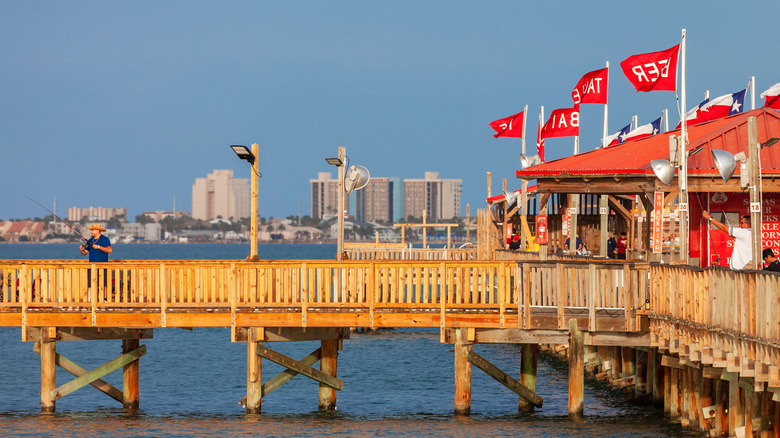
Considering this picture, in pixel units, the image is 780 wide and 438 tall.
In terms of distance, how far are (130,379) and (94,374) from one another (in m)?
1.17

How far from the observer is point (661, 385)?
993 inches

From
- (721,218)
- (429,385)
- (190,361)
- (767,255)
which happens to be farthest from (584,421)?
(190,361)

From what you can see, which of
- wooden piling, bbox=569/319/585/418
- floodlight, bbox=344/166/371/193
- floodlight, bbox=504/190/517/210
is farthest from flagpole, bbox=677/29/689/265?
floodlight, bbox=504/190/517/210

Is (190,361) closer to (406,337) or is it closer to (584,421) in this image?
(406,337)

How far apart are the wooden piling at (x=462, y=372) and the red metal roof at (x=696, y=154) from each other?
4.45 m

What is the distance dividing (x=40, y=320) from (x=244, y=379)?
525 inches

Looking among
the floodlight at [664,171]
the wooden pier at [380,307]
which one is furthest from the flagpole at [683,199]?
the wooden pier at [380,307]

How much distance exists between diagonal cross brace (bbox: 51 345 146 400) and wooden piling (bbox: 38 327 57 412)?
5.0 inches

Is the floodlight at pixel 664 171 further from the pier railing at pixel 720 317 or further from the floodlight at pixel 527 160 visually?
the floodlight at pixel 527 160

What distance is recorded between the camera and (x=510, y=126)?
3709 centimetres

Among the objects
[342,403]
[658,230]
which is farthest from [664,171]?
[342,403]

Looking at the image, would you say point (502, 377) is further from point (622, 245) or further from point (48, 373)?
point (622, 245)

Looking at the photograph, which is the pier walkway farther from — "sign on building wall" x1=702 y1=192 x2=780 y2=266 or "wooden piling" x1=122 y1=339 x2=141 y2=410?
"sign on building wall" x1=702 y1=192 x2=780 y2=266

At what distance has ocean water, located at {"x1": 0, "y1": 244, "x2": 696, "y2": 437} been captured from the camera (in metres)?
22.9
